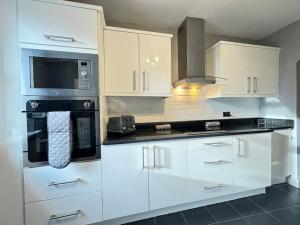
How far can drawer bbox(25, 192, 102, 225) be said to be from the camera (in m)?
1.29

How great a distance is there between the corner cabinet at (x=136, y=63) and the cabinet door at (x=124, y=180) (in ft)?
2.12

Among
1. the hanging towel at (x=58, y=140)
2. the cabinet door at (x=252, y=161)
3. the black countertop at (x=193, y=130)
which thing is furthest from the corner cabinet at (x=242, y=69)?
the hanging towel at (x=58, y=140)

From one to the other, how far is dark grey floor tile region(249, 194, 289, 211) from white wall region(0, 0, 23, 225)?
2.32 metres

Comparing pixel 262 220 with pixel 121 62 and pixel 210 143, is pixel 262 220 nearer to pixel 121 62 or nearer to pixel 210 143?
pixel 210 143

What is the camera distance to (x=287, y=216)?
1.65 m

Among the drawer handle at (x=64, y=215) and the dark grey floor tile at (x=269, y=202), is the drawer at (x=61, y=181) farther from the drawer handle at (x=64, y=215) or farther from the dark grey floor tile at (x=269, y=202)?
the dark grey floor tile at (x=269, y=202)

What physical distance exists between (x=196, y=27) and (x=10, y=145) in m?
2.23

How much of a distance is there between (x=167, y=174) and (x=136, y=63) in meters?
1.20

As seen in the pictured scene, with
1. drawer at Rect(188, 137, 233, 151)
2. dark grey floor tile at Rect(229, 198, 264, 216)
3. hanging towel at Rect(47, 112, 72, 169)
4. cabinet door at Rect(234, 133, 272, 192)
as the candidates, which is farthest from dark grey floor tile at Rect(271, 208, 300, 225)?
hanging towel at Rect(47, 112, 72, 169)

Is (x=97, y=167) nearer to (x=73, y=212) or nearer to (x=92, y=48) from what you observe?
(x=73, y=212)

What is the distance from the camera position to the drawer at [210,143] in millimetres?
1691

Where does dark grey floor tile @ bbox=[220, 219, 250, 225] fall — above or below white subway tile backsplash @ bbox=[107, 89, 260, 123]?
below

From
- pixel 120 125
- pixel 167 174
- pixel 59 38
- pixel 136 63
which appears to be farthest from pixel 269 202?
pixel 59 38

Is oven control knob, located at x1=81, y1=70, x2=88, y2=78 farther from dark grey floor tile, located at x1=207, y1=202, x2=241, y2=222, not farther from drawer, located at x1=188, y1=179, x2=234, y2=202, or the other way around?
dark grey floor tile, located at x1=207, y1=202, x2=241, y2=222
